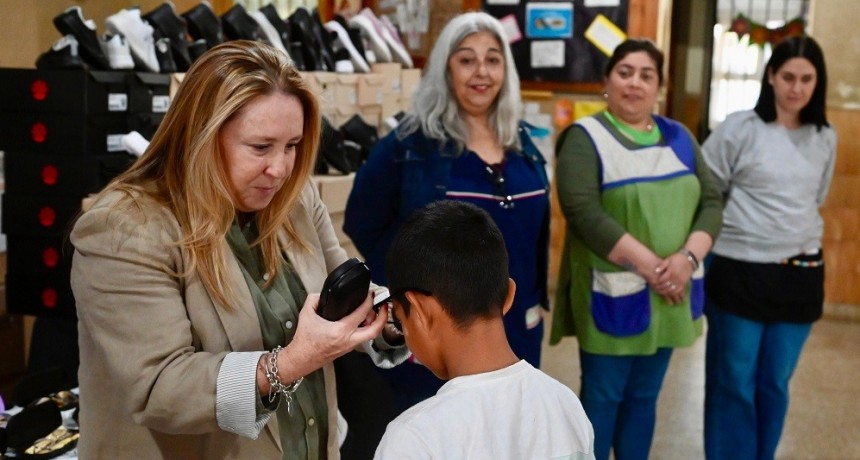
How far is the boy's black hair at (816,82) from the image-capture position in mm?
3234

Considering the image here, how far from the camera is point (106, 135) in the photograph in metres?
3.29

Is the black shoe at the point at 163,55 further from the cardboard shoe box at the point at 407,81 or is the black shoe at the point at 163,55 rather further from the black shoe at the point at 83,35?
the cardboard shoe box at the point at 407,81

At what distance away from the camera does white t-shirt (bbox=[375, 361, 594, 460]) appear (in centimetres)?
128

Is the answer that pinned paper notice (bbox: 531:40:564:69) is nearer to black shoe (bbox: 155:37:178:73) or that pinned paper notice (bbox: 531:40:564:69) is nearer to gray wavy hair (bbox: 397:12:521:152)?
black shoe (bbox: 155:37:178:73)

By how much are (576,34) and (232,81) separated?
4.71m

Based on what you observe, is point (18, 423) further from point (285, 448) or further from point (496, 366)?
point (496, 366)

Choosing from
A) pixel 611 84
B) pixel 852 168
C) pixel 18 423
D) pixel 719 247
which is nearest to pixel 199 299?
pixel 18 423

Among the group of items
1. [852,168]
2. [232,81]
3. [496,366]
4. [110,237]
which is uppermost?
[232,81]

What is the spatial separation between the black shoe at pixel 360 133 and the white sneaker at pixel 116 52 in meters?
1.20

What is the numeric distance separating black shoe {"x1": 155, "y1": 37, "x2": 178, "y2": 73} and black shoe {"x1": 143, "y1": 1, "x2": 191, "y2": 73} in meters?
0.05

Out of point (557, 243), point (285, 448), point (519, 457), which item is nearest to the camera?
point (519, 457)

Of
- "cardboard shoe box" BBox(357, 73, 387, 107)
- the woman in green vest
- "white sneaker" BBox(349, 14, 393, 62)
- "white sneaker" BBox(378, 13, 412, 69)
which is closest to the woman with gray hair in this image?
the woman in green vest

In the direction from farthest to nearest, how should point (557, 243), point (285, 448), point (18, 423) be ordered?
point (557, 243), point (18, 423), point (285, 448)

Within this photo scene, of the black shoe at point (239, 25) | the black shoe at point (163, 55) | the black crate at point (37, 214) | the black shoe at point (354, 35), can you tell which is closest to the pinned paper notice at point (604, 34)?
the black shoe at point (354, 35)
